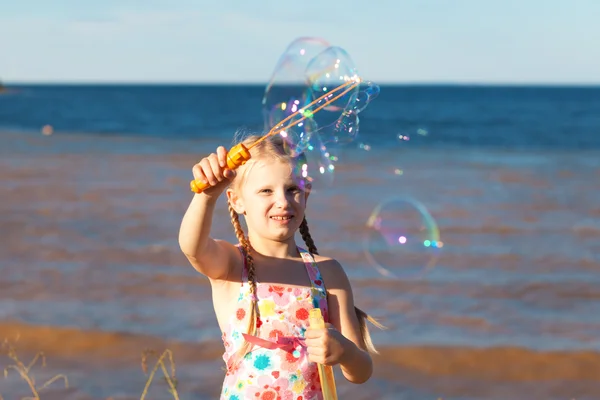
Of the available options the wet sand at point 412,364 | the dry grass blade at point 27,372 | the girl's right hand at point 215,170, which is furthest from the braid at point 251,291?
the wet sand at point 412,364

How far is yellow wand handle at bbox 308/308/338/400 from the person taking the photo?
8.17ft

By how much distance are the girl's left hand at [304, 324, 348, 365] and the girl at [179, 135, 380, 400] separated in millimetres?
21

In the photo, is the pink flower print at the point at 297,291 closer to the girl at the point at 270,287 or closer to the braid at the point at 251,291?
the girl at the point at 270,287

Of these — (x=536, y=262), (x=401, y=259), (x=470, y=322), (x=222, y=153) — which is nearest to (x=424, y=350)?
(x=470, y=322)

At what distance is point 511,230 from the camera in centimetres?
1080

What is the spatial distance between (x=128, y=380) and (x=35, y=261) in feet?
11.2

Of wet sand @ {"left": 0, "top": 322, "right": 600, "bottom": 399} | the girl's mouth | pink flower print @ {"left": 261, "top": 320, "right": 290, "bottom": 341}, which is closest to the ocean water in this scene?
wet sand @ {"left": 0, "top": 322, "right": 600, "bottom": 399}

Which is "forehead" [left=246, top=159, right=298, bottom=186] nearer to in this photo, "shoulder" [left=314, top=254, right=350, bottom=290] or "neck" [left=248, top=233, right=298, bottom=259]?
"neck" [left=248, top=233, right=298, bottom=259]

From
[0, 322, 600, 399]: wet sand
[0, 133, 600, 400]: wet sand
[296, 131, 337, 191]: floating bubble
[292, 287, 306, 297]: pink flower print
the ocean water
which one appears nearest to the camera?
[292, 287, 306, 297]: pink flower print

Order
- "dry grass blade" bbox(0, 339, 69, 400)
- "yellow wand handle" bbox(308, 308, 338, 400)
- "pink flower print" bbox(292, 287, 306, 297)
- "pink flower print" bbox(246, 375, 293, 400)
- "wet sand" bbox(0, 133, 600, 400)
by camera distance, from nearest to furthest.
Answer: "yellow wand handle" bbox(308, 308, 338, 400) → "pink flower print" bbox(246, 375, 293, 400) → "pink flower print" bbox(292, 287, 306, 297) → "dry grass blade" bbox(0, 339, 69, 400) → "wet sand" bbox(0, 133, 600, 400)

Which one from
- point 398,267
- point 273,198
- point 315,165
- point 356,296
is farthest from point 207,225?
point 398,267

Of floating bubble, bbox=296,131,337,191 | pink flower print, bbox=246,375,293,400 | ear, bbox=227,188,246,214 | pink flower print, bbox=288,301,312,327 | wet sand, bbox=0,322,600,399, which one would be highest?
wet sand, bbox=0,322,600,399

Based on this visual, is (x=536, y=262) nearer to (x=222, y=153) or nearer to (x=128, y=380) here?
(x=128, y=380)

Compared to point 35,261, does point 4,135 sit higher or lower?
higher
